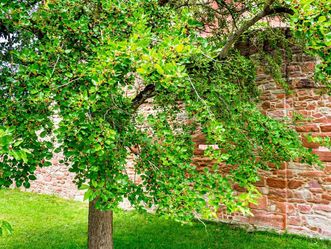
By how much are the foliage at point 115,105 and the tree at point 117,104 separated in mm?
13

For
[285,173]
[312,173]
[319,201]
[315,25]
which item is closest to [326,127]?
[312,173]

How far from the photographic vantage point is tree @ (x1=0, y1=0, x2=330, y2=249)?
9.85ft

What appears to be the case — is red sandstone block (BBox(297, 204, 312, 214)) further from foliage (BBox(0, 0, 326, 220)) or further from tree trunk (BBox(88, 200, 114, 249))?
tree trunk (BBox(88, 200, 114, 249))

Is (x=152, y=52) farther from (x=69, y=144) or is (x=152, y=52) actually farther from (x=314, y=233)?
(x=314, y=233)

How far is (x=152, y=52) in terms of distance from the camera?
2.68m

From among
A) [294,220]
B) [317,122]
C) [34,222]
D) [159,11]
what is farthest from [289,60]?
[34,222]

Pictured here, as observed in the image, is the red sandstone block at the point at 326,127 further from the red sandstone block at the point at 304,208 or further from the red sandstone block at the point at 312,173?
the red sandstone block at the point at 304,208

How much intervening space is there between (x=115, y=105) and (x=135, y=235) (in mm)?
4308

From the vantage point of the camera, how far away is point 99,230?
5277 millimetres

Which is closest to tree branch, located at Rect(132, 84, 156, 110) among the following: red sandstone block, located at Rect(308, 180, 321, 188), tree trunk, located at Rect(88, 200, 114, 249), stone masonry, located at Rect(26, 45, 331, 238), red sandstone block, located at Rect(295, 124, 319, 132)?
tree trunk, located at Rect(88, 200, 114, 249)

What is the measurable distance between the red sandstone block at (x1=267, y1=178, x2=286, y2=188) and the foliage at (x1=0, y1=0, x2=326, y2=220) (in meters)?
2.47

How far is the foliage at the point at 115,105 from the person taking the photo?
300 cm

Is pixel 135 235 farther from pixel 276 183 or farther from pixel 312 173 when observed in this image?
pixel 312 173

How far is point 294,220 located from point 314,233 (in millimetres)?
440
